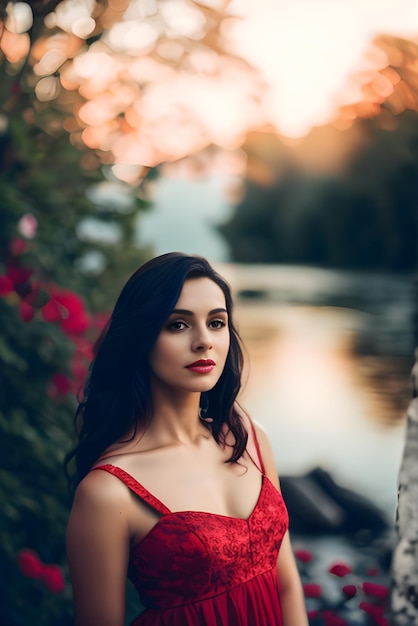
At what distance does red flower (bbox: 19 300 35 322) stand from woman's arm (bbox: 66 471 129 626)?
125 cm

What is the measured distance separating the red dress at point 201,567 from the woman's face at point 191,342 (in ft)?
0.72

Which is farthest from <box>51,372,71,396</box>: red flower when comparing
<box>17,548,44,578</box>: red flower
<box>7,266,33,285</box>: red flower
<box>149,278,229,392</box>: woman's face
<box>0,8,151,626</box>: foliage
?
<box>149,278,229,392</box>: woman's face

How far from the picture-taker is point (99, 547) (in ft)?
4.92

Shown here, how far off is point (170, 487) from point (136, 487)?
75mm

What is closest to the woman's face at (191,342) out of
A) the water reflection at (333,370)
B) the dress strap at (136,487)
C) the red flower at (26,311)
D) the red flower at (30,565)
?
the dress strap at (136,487)

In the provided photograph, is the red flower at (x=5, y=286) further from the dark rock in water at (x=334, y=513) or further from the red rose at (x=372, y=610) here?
the red rose at (x=372, y=610)

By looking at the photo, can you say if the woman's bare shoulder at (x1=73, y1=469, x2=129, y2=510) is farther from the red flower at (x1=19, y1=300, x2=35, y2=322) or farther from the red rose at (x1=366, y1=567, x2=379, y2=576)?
the red rose at (x1=366, y1=567, x2=379, y2=576)

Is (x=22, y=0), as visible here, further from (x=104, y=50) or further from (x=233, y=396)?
(x=233, y=396)

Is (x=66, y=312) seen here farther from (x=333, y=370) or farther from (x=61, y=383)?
(x=333, y=370)

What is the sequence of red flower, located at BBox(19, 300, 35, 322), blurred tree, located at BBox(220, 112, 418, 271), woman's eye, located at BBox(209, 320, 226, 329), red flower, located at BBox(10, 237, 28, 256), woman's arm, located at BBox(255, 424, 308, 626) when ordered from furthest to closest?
blurred tree, located at BBox(220, 112, 418, 271), red flower, located at BBox(10, 237, 28, 256), red flower, located at BBox(19, 300, 35, 322), woman's arm, located at BBox(255, 424, 308, 626), woman's eye, located at BBox(209, 320, 226, 329)

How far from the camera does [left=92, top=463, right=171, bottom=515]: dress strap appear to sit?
153 centimetres

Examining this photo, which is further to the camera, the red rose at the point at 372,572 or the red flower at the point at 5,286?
the red rose at the point at 372,572

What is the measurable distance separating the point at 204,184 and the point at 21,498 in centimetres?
174

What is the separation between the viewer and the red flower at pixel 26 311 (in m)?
2.69
